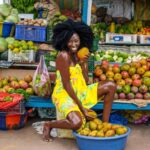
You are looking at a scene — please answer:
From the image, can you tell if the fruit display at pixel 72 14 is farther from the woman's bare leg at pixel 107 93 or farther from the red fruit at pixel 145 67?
the woman's bare leg at pixel 107 93

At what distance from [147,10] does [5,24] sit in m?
2.88

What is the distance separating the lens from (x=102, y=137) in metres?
4.47

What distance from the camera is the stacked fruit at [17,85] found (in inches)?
219

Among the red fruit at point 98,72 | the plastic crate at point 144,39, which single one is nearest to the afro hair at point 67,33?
the red fruit at point 98,72

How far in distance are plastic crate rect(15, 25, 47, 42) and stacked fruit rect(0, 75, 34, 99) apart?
3.62 feet

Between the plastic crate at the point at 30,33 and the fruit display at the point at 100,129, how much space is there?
241 centimetres

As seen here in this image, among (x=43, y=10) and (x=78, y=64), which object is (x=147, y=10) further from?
(x=78, y=64)

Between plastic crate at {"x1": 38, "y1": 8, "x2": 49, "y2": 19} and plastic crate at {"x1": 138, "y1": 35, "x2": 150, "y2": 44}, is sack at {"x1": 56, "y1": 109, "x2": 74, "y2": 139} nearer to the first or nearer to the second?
plastic crate at {"x1": 138, "y1": 35, "x2": 150, "y2": 44}

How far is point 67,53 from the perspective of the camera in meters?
4.80

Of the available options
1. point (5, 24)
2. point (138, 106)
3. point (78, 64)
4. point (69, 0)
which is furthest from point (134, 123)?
point (69, 0)

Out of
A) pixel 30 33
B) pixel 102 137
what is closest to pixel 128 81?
pixel 102 137

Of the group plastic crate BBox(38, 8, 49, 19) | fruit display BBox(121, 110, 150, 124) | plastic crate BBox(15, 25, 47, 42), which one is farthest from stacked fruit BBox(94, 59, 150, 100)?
plastic crate BBox(38, 8, 49, 19)

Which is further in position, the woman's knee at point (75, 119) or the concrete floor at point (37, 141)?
the concrete floor at point (37, 141)

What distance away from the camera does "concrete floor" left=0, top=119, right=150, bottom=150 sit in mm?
4910
